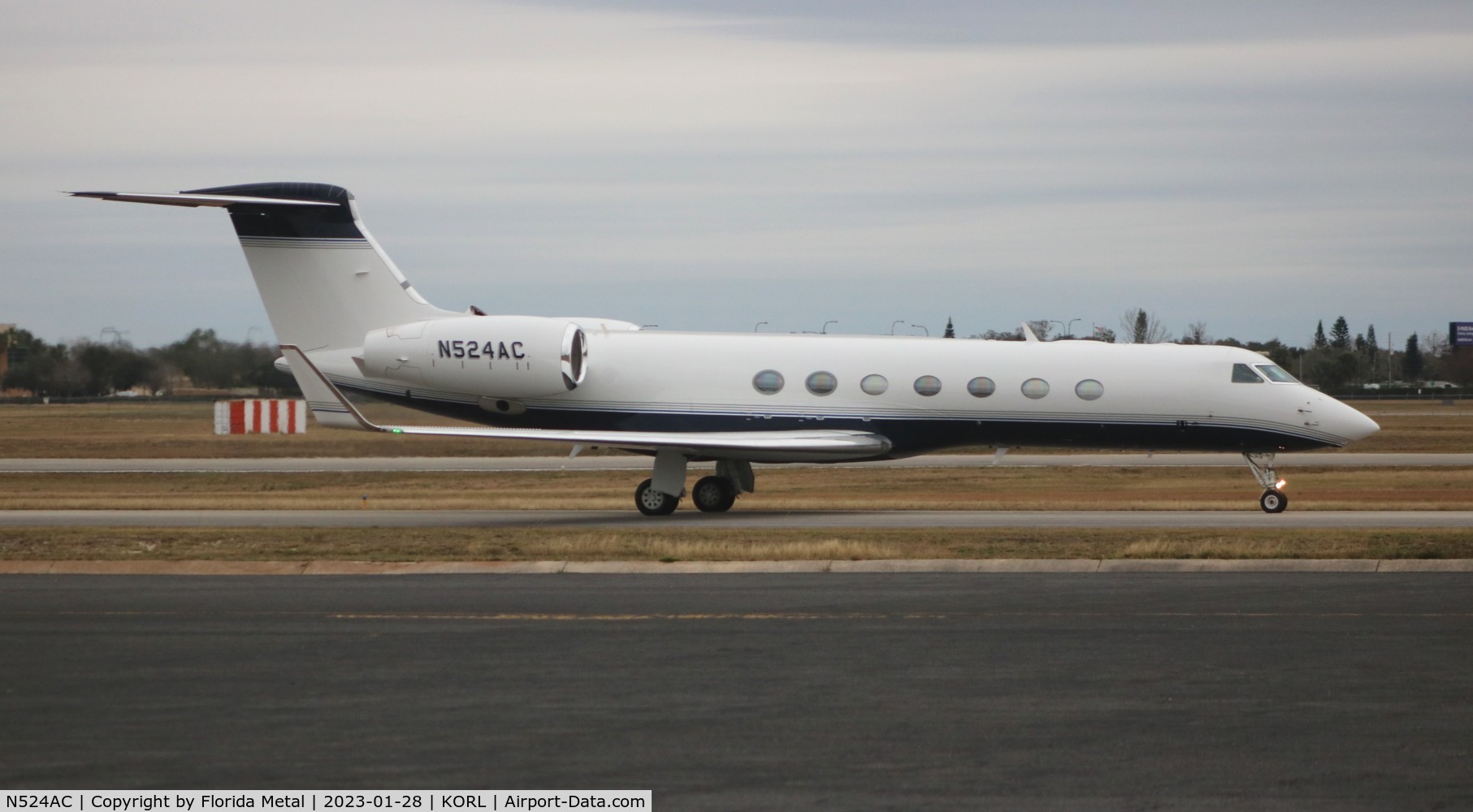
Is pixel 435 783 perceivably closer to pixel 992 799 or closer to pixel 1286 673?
pixel 992 799

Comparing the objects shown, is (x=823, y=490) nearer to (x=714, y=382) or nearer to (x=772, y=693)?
(x=714, y=382)

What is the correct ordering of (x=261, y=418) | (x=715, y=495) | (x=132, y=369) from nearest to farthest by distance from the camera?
(x=715, y=495), (x=261, y=418), (x=132, y=369)

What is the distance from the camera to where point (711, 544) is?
17.0 m

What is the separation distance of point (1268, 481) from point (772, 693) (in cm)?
1695

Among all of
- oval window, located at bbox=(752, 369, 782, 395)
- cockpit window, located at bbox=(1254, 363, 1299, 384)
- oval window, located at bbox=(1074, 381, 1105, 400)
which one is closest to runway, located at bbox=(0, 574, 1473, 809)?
oval window, located at bbox=(1074, 381, 1105, 400)

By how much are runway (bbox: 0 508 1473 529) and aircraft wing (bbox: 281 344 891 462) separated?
0.97 metres

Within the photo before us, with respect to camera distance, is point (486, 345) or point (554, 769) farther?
A: point (486, 345)

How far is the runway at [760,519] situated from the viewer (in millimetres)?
20766

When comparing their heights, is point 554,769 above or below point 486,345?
below

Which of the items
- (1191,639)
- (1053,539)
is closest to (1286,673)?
(1191,639)

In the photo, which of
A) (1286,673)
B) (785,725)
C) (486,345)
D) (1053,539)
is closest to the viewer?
(785,725)

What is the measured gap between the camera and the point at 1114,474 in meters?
35.0

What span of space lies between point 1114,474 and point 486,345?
16346mm
